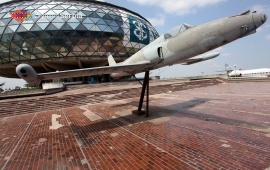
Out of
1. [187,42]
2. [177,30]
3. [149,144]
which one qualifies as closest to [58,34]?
[177,30]

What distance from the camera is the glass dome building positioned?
34.4 metres

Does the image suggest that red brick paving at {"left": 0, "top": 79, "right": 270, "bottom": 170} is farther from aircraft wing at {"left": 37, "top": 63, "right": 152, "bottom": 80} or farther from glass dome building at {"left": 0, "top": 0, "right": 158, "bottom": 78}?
glass dome building at {"left": 0, "top": 0, "right": 158, "bottom": 78}

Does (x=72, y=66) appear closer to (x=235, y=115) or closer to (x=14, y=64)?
(x=14, y=64)

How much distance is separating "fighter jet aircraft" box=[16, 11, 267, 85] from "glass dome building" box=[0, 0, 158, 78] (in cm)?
3049

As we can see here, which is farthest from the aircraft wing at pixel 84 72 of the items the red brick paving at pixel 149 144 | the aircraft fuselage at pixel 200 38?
the red brick paving at pixel 149 144

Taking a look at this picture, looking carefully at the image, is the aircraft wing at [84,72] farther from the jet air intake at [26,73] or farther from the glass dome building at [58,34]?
the glass dome building at [58,34]

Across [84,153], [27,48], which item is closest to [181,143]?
[84,153]

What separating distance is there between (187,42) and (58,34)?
34.8 metres

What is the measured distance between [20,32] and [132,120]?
3710 cm

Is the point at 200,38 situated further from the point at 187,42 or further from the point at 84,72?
the point at 84,72

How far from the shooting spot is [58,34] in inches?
1366

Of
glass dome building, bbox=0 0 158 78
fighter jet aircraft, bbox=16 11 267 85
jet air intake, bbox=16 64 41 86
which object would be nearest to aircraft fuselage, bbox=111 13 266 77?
fighter jet aircraft, bbox=16 11 267 85

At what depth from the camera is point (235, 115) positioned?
8594mm

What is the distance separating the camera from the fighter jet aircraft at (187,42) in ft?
17.7
